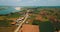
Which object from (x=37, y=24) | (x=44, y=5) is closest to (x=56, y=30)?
(x=37, y=24)

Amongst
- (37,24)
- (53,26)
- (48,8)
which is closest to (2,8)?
(37,24)

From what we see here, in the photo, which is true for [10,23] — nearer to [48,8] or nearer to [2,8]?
[2,8]

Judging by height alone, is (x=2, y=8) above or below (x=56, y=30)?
above

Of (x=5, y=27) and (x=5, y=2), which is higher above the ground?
(x=5, y=2)

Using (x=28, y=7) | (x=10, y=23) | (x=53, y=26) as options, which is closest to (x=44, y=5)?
(x=28, y=7)

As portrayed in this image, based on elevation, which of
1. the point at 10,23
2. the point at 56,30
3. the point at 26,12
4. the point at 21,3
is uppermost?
the point at 21,3

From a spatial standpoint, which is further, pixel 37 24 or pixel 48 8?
pixel 48 8

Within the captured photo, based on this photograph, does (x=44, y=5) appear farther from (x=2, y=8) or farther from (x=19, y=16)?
(x=2, y=8)

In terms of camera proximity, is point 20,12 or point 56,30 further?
point 20,12
